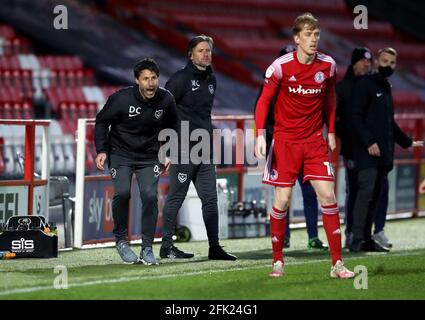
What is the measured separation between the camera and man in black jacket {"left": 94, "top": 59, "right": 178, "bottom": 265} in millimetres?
10211

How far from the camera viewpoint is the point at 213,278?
9.25 m

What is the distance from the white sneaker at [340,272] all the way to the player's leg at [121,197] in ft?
6.10

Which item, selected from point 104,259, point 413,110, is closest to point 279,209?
point 104,259

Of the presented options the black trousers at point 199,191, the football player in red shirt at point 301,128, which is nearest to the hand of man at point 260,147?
the football player in red shirt at point 301,128

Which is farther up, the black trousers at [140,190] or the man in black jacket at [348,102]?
the man in black jacket at [348,102]

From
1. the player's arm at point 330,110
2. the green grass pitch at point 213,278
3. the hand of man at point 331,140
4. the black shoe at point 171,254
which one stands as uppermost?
the player's arm at point 330,110

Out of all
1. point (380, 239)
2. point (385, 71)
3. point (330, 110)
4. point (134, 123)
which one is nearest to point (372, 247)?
point (380, 239)

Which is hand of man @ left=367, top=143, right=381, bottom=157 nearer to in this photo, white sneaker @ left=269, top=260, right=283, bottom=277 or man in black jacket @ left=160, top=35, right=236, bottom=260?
man in black jacket @ left=160, top=35, right=236, bottom=260

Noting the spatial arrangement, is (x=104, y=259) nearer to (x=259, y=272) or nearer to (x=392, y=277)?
(x=259, y=272)

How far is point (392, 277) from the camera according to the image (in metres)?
9.55

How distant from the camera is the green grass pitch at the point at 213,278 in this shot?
8.38 metres

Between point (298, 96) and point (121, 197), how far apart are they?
1827 millimetres

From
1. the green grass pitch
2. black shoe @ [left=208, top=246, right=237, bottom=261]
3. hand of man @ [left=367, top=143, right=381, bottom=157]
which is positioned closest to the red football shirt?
the green grass pitch

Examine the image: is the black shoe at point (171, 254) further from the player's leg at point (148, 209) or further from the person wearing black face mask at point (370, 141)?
the person wearing black face mask at point (370, 141)
